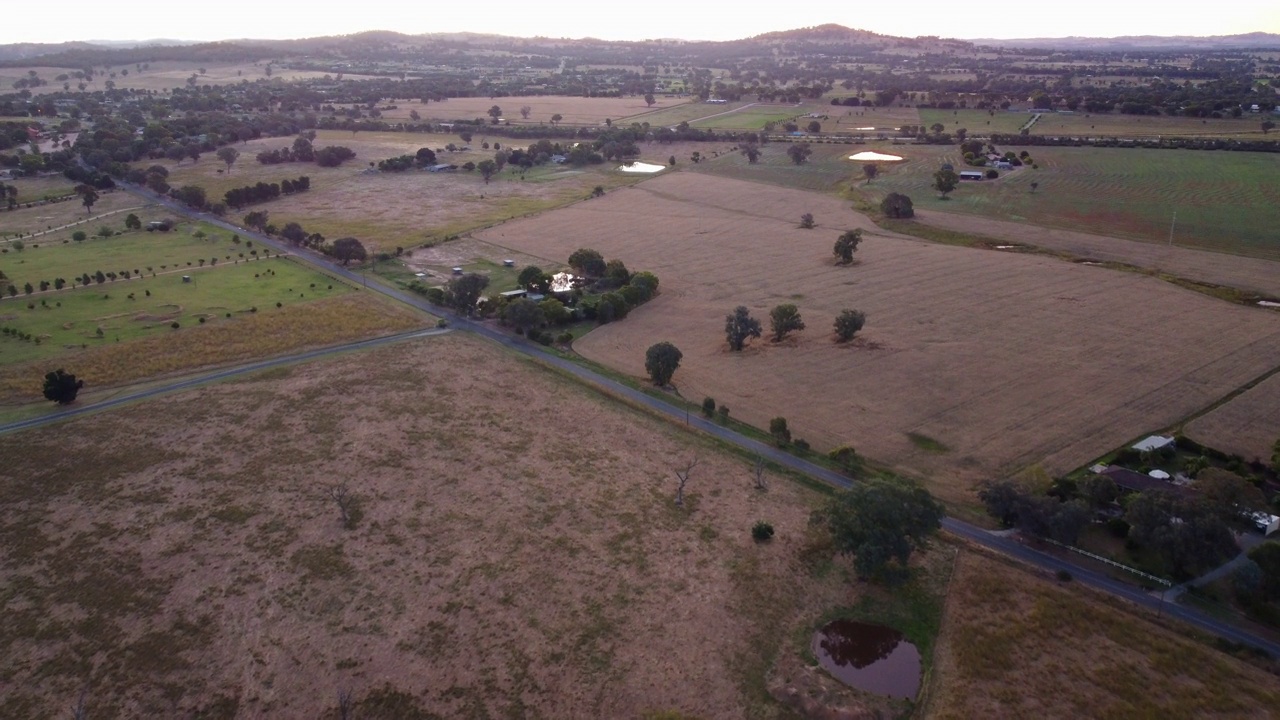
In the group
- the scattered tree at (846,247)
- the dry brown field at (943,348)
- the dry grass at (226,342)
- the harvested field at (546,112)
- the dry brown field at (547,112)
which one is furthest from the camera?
the dry brown field at (547,112)

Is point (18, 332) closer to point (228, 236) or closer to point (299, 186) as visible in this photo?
point (228, 236)

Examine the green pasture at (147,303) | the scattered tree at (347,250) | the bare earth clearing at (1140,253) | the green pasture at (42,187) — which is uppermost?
the green pasture at (42,187)

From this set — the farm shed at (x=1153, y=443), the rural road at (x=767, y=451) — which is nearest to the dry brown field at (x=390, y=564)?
the rural road at (x=767, y=451)

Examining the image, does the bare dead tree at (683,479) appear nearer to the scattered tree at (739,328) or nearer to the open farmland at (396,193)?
the scattered tree at (739,328)

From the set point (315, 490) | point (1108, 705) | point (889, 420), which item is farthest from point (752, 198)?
point (1108, 705)

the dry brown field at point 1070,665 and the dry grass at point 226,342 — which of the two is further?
the dry grass at point 226,342

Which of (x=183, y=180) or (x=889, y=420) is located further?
(x=183, y=180)
